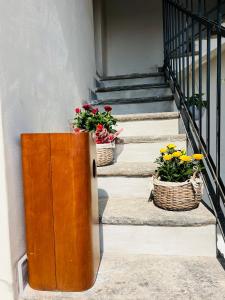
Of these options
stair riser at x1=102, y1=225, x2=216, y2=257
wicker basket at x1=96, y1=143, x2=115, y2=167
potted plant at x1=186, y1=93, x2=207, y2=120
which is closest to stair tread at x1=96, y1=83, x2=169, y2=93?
potted plant at x1=186, y1=93, x2=207, y2=120

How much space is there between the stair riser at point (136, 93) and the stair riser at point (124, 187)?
135cm

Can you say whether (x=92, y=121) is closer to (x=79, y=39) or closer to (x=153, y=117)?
(x=153, y=117)

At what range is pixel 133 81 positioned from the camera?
9.00ft

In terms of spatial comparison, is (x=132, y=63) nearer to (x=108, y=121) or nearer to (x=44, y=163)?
(x=108, y=121)

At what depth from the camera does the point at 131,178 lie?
1340 millimetres

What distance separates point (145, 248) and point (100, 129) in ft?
2.37

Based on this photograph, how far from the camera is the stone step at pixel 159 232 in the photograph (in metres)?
1.03

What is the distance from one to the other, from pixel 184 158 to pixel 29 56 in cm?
83

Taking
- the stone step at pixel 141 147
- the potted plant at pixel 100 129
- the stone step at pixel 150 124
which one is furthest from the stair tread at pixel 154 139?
the stone step at pixel 150 124

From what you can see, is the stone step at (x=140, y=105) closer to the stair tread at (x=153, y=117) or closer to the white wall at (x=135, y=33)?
the stair tread at (x=153, y=117)

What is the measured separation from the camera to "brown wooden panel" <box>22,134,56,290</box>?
856mm

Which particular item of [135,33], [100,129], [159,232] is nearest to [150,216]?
[159,232]

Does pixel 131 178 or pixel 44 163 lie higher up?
pixel 44 163

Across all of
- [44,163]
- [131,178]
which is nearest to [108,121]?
[131,178]
